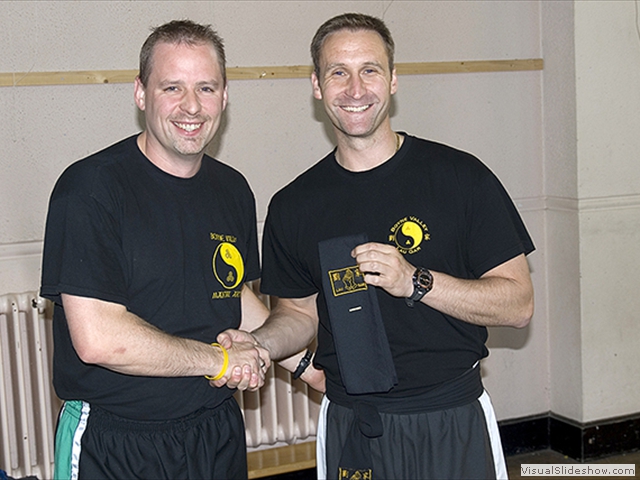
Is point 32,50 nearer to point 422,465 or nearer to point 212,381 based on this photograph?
point 212,381

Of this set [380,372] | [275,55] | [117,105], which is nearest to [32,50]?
[117,105]

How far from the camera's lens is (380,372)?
96.0 inches

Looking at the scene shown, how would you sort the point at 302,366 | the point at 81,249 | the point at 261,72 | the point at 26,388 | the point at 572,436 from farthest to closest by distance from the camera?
the point at 572,436 < the point at 261,72 < the point at 26,388 < the point at 302,366 < the point at 81,249

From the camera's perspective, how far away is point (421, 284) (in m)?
2.36

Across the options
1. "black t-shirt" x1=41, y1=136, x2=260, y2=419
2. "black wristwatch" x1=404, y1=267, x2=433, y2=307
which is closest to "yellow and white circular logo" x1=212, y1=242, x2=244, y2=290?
"black t-shirt" x1=41, y1=136, x2=260, y2=419

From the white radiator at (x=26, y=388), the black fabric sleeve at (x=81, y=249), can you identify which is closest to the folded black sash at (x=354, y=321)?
the black fabric sleeve at (x=81, y=249)

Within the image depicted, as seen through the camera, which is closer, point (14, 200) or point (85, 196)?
point (85, 196)

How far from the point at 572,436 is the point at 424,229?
2.51m

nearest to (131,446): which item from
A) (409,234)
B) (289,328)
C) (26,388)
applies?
(289,328)

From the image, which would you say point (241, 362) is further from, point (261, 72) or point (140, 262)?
point (261, 72)

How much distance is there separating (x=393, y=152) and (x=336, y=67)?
1.01ft

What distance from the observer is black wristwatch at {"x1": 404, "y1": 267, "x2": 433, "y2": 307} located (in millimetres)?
2357

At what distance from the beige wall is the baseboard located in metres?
0.06

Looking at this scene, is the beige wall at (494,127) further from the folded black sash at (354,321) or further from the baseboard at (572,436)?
the folded black sash at (354,321)
